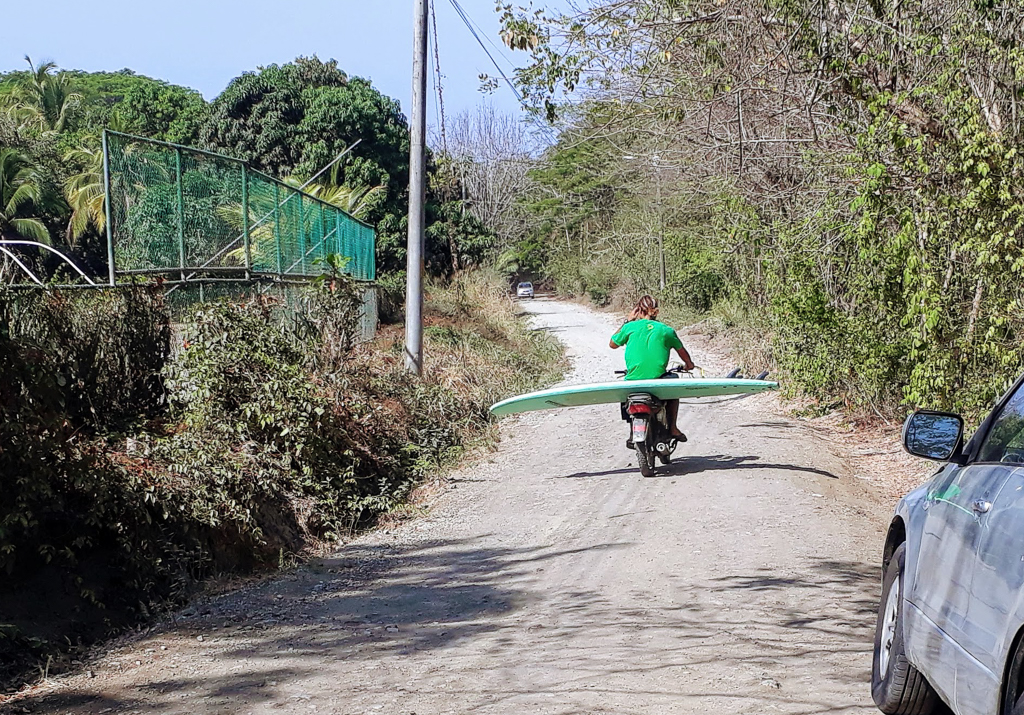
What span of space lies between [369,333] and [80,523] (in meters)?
13.7

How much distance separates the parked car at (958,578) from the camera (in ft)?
10.2

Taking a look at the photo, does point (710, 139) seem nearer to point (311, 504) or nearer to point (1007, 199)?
point (1007, 199)

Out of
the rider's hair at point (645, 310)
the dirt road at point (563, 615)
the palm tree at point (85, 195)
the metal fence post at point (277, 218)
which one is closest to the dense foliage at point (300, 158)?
the palm tree at point (85, 195)

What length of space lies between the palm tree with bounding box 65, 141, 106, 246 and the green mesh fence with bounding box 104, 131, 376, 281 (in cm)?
2672

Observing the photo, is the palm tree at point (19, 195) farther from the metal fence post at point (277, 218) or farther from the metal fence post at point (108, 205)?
the metal fence post at point (108, 205)

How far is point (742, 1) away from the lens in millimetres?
11297

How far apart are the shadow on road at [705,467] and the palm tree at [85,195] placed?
1289 inches

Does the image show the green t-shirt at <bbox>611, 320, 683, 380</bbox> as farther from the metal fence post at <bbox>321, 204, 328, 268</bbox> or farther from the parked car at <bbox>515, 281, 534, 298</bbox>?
the parked car at <bbox>515, 281, 534, 298</bbox>

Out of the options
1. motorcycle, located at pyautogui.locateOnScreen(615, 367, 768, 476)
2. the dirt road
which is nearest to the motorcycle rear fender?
motorcycle, located at pyautogui.locateOnScreen(615, 367, 768, 476)

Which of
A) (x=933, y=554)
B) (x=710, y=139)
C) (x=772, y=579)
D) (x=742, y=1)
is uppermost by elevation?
(x=742, y=1)

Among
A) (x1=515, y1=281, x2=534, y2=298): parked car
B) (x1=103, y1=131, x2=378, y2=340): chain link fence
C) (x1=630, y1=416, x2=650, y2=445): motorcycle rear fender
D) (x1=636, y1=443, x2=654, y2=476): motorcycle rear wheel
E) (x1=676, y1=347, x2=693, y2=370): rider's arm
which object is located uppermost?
(x1=103, y1=131, x2=378, y2=340): chain link fence

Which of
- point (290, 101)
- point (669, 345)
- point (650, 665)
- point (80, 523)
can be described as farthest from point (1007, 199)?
point (290, 101)

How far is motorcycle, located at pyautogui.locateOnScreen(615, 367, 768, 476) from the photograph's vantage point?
10625mm

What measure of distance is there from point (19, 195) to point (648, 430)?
37899 mm
